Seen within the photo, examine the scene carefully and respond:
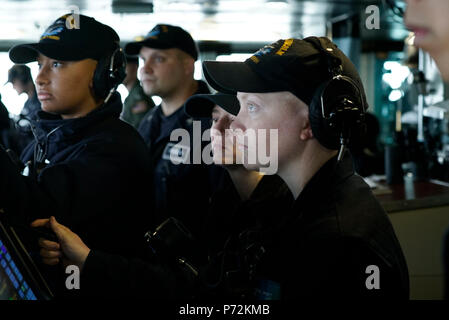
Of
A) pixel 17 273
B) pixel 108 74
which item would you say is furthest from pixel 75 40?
pixel 17 273

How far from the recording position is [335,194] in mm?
953

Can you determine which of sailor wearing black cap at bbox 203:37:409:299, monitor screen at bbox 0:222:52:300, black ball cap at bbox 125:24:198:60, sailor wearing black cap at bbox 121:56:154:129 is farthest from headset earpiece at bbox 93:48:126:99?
sailor wearing black cap at bbox 121:56:154:129

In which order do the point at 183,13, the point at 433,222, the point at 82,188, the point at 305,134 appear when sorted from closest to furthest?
the point at 305,134, the point at 82,188, the point at 433,222, the point at 183,13

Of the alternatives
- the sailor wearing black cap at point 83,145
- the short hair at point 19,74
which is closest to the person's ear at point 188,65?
the short hair at point 19,74

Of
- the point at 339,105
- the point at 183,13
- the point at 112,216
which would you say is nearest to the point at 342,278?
the point at 339,105

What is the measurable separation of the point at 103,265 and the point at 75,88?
Answer: 640mm

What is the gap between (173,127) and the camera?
2.42m

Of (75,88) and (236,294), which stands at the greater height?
(75,88)

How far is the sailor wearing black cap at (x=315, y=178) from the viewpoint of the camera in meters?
0.83

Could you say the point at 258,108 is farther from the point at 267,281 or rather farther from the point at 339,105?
the point at 267,281

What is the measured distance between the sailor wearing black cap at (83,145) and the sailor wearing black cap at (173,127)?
582mm

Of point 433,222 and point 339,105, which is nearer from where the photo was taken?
point 339,105

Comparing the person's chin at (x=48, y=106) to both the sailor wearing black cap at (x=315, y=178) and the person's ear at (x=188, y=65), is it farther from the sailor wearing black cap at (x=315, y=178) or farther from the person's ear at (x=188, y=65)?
the person's ear at (x=188, y=65)

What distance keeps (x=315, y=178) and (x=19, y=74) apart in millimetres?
2204
